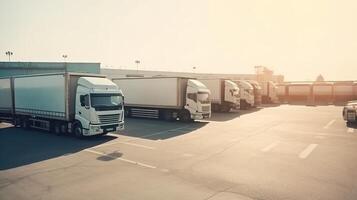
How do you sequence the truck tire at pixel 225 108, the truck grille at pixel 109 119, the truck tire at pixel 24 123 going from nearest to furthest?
the truck grille at pixel 109 119
the truck tire at pixel 24 123
the truck tire at pixel 225 108

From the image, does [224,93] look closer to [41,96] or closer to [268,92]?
[268,92]

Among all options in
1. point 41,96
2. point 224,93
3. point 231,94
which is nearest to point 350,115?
point 231,94

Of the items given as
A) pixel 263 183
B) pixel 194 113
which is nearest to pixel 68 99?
pixel 194 113

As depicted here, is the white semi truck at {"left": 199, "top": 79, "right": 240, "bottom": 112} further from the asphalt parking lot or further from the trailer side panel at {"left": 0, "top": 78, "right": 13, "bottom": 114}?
the trailer side panel at {"left": 0, "top": 78, "right": 13, "bottom": 114}

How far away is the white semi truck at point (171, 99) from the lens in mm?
24438

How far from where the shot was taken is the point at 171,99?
25031mm

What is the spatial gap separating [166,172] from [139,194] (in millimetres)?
2361

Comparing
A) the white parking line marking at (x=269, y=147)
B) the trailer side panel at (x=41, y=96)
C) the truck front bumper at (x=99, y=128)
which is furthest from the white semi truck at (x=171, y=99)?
the trailer side panel at (x=41, y=96)

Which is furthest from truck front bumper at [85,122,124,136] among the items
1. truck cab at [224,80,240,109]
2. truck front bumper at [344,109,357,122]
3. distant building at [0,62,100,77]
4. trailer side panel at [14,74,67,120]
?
distant building at [0,62,100,77]

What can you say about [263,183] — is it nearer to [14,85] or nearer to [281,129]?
[281,129]

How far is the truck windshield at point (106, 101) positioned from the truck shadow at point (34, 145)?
76.6 inches

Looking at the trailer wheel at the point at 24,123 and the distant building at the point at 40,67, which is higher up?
the distant building at the point at 40,67

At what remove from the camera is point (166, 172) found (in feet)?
35.7

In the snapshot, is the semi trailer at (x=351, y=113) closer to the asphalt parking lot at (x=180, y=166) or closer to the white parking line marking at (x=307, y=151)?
the asphalt parking lot at (x=180, y=166)
